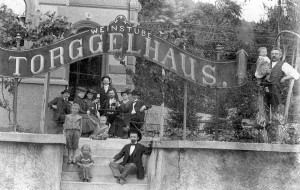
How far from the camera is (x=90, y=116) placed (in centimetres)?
1563

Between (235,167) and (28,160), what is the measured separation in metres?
3.68

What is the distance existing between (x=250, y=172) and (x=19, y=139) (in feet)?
13.6

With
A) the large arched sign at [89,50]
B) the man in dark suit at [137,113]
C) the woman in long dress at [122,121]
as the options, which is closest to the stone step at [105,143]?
the man in dark suit at [137,113]

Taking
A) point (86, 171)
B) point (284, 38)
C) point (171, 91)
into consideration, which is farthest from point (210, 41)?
point (86, 171)

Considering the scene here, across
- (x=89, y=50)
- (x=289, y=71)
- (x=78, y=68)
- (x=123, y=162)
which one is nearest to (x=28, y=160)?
(x=123, y=162)

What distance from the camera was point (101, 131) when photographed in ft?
47.6

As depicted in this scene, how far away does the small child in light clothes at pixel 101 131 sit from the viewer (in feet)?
47.0

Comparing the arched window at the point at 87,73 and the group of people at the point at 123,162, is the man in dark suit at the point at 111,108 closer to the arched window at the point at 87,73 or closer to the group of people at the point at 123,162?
the group of people at the point at 123,162

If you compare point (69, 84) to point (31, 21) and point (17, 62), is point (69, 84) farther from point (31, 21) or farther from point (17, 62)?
point (17, 62)

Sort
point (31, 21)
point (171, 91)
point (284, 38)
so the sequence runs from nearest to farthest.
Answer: point (171, 91) → point (31, 21) → point (284, 38)

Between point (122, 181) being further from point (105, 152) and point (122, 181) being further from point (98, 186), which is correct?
point (105, 152)

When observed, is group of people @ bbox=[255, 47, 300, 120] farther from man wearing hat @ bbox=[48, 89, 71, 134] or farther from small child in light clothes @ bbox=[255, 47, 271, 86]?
man wearing hat @ bbox=[48, 89, 71, 134]

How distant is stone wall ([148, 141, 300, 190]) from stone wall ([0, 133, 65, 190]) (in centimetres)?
211

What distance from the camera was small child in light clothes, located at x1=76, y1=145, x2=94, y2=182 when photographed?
12273 mm
